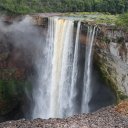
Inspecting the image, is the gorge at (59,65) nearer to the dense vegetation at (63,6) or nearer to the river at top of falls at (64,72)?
the river at top of falls at (64,72)

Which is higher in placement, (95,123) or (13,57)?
(13,57)

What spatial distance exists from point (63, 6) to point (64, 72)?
573 inches

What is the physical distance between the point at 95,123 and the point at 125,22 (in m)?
12.3

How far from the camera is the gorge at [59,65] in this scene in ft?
117

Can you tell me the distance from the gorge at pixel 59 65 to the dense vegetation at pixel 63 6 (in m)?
2.66

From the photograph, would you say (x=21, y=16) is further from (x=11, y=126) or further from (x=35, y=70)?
(x=11, y=126)

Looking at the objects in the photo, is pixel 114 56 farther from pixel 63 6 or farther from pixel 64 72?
pixel 63 6

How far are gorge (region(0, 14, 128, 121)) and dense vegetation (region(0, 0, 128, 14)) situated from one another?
2.66 meters

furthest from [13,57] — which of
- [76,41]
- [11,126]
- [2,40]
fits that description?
[11,126]

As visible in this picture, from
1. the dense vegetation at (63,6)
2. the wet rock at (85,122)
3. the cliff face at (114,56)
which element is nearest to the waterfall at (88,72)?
the cliff face at (114,56)

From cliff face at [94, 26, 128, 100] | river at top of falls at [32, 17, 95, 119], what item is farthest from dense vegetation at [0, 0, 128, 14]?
cliff face at [94, 26, 128, 100]

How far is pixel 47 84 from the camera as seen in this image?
1593 inches

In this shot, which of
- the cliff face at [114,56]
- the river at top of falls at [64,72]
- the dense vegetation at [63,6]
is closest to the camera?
the cliff face at [114,56]

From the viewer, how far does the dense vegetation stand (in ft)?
143
